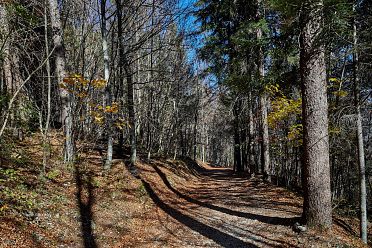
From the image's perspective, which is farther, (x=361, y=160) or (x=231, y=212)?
(x=231, y=212)

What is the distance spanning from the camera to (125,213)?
7.81 m

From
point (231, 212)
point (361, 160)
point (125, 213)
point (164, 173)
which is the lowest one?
point (231, 212)

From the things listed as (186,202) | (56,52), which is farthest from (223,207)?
(56,52)

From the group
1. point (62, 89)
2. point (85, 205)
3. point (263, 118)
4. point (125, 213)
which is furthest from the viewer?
point (263, 118)

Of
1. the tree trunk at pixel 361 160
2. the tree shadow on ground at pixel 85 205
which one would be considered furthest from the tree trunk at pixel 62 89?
the tree trunk at pixel 361 160

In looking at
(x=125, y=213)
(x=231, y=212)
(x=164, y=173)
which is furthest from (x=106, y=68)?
(x=231, y=212)

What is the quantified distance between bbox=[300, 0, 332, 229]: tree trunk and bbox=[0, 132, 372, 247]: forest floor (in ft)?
1.87

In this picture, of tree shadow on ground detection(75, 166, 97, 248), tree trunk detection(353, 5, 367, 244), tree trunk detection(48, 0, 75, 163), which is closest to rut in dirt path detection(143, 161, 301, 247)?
tree trunk detection(353, 5, 367, 244)

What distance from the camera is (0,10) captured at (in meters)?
8.45

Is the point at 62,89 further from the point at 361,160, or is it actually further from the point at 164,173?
the point at 361,160

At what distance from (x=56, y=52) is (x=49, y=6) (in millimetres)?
1430

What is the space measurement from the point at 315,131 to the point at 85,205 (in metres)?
6.16

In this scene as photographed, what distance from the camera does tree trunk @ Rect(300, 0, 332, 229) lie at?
6367mm

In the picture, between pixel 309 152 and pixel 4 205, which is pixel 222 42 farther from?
pixel 4 205
